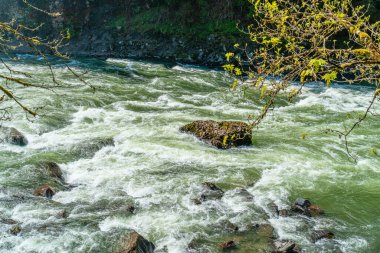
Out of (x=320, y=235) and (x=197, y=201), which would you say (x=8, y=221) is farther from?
(x=320, y=235)

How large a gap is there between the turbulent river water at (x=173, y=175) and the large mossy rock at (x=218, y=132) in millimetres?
222

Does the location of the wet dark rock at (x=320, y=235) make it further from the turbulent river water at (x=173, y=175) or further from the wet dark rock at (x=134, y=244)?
the wet dark rock at (x=134, y=244)

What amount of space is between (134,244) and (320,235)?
119 inches

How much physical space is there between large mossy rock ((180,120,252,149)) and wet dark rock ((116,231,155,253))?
4.69 meters

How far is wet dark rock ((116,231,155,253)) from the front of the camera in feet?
19.7

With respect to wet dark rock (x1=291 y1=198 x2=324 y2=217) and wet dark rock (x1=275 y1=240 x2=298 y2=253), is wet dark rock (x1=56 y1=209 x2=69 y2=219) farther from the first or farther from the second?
wet dark rock (x1=291 y1=198 x2=324 y2=217)

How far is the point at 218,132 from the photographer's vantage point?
11102 millimetres

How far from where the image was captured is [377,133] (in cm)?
1220

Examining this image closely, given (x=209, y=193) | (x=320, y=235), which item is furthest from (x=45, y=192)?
(x=320, y=235)

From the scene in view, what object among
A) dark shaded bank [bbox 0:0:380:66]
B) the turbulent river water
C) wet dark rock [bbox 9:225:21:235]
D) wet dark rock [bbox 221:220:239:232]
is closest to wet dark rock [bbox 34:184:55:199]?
the turbulent river water

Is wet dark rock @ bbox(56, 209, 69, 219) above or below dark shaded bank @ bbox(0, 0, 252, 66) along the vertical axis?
below

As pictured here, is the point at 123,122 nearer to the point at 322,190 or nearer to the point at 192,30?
the point at 322,190

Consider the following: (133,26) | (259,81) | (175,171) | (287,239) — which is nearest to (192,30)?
(133,26)

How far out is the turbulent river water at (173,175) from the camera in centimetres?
681
